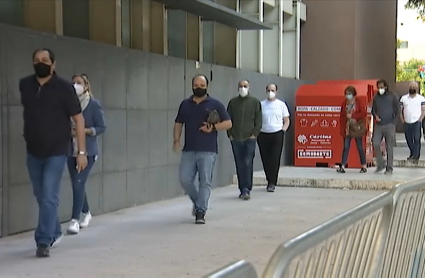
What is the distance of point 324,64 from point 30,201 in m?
13.5

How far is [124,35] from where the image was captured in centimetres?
1036

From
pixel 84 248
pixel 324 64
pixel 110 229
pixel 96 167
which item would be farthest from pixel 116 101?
pixel 324 64

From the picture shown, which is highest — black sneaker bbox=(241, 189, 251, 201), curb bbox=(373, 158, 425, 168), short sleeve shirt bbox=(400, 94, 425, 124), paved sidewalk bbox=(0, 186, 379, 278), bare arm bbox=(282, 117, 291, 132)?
short sleeve shirt bbox=(400, 94, 425, 124)

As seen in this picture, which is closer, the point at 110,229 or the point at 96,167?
the point at 110,229

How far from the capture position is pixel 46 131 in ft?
20.5

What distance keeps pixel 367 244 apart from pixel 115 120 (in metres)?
5.86

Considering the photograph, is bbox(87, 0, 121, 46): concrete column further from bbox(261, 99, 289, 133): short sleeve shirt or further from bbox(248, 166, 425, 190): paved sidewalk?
bbox(248, 166, 425, 190): paved sidewalk

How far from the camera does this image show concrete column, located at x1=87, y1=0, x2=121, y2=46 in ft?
31.7

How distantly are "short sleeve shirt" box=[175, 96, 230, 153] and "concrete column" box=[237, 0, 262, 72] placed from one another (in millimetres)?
7589

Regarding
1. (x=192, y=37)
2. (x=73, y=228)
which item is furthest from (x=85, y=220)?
(x=192, y=37)

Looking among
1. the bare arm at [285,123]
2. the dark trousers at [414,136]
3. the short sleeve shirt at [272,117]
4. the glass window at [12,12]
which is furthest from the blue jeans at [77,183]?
the dark trousers at [414,136]

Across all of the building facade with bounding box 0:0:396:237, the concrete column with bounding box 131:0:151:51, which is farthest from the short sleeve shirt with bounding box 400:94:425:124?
the concrete column with bounding box 131:0:151:51

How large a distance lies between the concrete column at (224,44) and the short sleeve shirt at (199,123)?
5.99m

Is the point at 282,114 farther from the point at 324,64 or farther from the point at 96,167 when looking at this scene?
the point at 324,64
